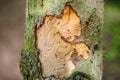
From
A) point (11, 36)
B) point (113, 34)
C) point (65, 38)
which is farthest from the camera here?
point (11, 36)

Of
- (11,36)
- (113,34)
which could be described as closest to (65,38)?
(113,34)

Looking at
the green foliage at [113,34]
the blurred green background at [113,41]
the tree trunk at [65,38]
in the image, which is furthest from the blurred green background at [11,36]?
the tree trunk at [65,38]

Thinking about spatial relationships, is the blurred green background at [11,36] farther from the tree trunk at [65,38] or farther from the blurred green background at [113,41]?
the tree trunk at [65,38]

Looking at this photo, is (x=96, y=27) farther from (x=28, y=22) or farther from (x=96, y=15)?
(x=28, y=22)

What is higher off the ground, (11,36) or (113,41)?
(113,41)

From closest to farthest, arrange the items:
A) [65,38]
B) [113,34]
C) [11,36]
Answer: [65,38] → [113,34] → [11,36]

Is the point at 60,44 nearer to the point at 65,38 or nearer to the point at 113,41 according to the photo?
the point at 65,38

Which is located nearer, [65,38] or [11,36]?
[65,38]

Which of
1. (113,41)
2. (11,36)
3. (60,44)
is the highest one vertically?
(60,44)
